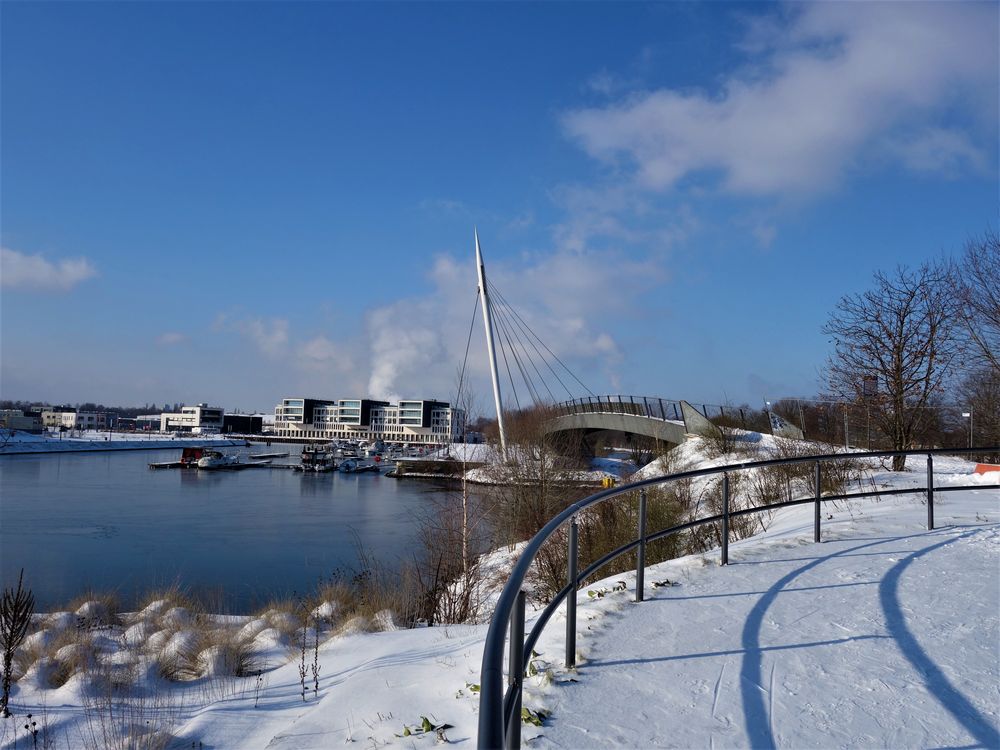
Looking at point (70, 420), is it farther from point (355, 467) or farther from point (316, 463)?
point (355, 467)

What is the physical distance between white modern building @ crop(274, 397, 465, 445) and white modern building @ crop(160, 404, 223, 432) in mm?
14291

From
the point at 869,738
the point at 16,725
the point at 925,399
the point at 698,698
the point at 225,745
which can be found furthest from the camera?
the point at 925,399

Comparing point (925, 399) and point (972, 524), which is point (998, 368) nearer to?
point (925, 399)

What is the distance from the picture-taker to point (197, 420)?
16675 cm

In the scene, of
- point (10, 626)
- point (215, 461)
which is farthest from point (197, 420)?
point (10, 626)

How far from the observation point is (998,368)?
60.8ft

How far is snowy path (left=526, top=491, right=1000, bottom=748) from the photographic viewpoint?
352 cm

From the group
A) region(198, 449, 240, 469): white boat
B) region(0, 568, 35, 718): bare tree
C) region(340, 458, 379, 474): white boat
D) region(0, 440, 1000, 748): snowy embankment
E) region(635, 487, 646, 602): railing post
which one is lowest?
region(340, 458, 379, 474): white boat

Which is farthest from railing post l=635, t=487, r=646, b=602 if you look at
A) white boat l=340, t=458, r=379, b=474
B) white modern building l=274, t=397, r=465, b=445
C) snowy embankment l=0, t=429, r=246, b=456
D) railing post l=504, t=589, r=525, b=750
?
white modern building l=274, t=397, r=465, b=445

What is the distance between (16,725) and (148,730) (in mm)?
2699

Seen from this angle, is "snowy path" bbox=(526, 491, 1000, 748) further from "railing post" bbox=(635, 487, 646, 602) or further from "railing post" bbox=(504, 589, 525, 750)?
A: "railing post" bbox=(504, 589, 525, 750)

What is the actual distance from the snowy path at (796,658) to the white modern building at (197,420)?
6757 inches

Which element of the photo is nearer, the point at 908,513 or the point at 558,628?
the point at 558,628

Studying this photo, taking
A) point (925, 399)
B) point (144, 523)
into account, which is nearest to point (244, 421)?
point (144, 523)
